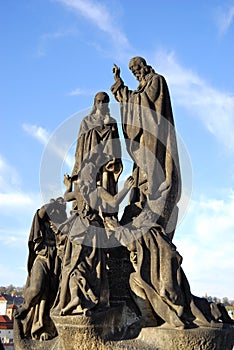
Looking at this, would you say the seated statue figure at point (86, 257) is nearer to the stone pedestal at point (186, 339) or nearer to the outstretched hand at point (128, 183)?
the outstretched hand at point (128, 183)

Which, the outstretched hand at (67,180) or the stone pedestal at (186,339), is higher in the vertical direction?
the outstretched hand at (67,180)

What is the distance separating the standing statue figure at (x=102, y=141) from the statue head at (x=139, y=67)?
0.70m

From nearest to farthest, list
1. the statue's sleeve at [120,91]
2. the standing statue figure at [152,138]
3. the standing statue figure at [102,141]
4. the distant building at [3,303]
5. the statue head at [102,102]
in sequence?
the standing statue figure at [152,138]
the standing statue figure at [102,141]
the statue head at [102,102]
the statue's sleeve at [120,91]
the distant building at [3,303]

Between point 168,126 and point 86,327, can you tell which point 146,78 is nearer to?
point 168,126

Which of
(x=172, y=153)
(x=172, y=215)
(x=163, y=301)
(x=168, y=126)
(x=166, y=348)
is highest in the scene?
(x=168, y=126)

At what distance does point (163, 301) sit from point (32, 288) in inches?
82.4

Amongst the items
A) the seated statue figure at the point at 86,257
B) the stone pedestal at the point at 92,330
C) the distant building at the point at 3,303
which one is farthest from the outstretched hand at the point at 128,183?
the distant building at the point at 3,303

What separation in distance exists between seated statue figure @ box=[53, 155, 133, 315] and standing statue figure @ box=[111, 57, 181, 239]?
0.44 meters

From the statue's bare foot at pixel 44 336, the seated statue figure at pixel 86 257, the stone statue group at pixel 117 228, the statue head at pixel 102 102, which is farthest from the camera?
the statue head at pixel 102 102

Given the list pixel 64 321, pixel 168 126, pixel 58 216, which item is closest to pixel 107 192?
pixel 58 216

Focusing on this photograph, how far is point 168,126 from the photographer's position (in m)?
8.14

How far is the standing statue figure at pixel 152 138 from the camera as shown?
24.9 feet

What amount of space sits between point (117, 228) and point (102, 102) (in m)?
2.41

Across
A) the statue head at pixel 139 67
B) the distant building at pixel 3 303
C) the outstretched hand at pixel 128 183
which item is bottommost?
the outstretched hand at pixel 128 183
